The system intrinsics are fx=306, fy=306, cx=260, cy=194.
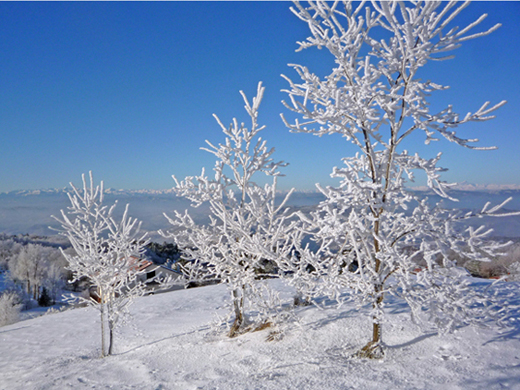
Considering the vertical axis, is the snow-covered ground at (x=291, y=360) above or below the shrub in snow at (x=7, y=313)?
above

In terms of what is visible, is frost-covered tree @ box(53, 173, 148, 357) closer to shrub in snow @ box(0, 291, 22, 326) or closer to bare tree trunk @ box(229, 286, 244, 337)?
bare tree trunk @ box(229, 286, 244, 337)

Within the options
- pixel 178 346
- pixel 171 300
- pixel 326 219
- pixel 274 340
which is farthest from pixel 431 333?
pixel 171 300

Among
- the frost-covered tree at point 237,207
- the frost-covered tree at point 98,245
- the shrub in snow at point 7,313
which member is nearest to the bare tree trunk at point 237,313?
the frost-covered tree at point 237,207

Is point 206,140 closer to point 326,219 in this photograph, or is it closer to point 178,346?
point 326,219

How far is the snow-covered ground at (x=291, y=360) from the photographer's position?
4.01 metres

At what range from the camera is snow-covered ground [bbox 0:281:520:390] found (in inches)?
158

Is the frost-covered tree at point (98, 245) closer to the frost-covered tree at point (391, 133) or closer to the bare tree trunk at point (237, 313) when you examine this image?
the bare tree trunk at point (237, 313)

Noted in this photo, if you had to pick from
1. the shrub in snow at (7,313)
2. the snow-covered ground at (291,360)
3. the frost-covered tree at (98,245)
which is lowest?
the shrub in snow at (7,313)

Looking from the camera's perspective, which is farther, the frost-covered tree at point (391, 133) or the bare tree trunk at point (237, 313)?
the bare tree trunk at point (237, 313)

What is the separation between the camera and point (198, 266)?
7195 millimetres

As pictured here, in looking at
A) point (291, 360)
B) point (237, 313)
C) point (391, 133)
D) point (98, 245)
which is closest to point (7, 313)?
point (98, 245)

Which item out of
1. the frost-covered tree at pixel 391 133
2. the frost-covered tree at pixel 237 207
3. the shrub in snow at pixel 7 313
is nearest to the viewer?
the frost-covered tree at pixel 391 133

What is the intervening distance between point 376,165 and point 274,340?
4.00 metres

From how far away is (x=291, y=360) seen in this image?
4.98m
